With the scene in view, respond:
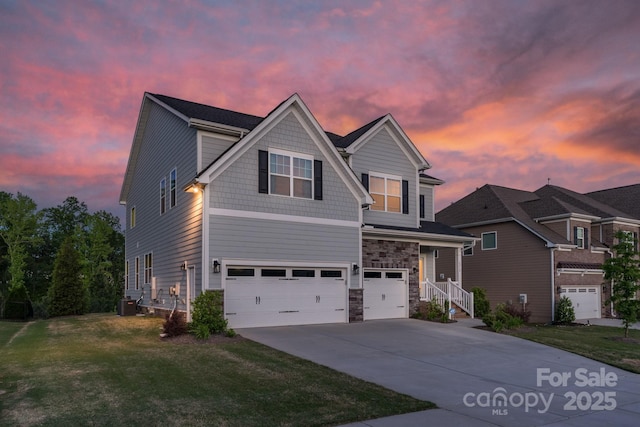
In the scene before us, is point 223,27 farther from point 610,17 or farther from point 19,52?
point 610,17

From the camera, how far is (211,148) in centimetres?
1609

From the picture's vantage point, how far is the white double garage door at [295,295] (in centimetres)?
1545

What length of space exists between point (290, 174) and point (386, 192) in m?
5.28

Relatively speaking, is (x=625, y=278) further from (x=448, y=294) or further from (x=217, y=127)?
(x=217, y=127)

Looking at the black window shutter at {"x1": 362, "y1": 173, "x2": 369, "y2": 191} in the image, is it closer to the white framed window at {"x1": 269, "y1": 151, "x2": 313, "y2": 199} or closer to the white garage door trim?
the white framed window at {"x1": 269, "y1": 151, "x2": 313, "y2": 199}

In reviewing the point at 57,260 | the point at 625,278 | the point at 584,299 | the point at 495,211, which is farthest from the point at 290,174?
the point at 584,299

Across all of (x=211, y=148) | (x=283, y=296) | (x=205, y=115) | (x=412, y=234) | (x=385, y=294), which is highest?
(x=205, y=115)

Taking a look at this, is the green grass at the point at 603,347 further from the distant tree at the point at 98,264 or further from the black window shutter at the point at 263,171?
the distant tree at the point at 98,264

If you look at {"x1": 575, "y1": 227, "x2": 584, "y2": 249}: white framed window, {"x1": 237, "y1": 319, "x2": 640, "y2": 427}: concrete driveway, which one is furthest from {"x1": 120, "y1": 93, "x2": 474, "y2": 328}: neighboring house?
{"x1": 575, "y1": 227, "x2": 584, "y2": 249}: white framed window

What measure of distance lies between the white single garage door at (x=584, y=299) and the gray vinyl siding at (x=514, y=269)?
1344 mm

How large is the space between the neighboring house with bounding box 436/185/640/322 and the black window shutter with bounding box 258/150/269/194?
16.7m

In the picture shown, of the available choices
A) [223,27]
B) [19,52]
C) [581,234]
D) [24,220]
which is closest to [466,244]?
[581,234]

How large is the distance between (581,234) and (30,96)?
94.6 ft

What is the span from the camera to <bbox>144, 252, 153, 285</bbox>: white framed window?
2171 centimetres
